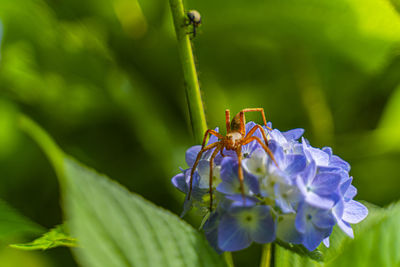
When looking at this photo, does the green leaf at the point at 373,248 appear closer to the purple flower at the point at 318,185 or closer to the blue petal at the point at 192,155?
the purple flower at the point at 318,185

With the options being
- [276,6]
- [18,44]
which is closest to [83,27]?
[18,44]

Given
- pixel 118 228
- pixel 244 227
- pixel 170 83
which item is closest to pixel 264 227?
pixel 244 227

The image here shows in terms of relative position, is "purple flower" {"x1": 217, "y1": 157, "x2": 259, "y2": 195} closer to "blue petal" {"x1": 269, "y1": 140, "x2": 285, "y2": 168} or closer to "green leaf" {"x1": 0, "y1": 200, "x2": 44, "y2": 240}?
"blue petal" {"x1": 269, "y1": 140, "x2": 285, "y2": 168}

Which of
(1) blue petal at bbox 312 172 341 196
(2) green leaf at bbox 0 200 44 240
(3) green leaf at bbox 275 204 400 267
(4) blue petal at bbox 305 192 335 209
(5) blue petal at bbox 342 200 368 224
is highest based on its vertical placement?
(2) green leaf at bbox 0 200 44 240

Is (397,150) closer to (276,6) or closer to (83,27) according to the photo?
(276,6)

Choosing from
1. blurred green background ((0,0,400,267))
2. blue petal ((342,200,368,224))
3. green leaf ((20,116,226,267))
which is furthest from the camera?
blurred green background ((0,0,400,267))

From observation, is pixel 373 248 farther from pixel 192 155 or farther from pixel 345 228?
pixel 192 155

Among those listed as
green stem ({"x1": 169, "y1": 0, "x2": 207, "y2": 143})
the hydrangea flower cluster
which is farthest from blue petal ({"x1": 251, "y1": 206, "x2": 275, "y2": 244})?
green stem ({"x1": 169, "y1": 0, "x2": 207, "y2": 143})

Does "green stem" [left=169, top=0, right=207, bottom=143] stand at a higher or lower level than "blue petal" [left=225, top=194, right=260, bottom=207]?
higher
